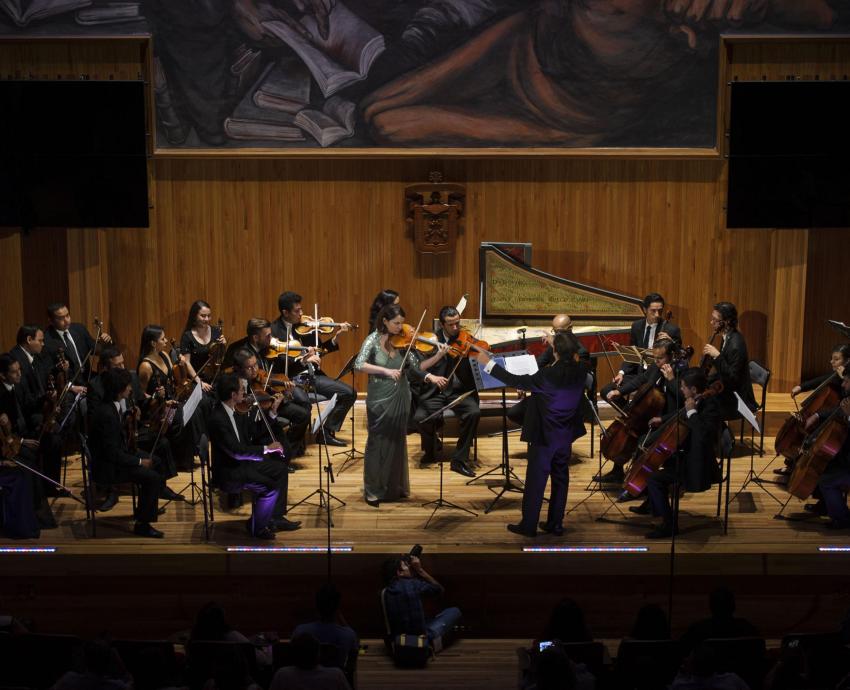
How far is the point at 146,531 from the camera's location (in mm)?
7742

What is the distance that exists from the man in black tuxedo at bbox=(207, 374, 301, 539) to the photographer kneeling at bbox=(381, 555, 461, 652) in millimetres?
1103

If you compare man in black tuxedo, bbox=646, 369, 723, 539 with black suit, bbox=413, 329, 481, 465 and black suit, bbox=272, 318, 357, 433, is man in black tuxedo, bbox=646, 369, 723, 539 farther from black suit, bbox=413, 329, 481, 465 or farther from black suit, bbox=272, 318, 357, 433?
black suit, bbox=272, 318, 357, 433

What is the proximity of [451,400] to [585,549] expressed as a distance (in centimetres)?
210

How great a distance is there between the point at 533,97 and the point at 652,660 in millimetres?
6558

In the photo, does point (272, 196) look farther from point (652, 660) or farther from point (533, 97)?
point (652, 660)

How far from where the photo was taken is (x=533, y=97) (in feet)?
35.3

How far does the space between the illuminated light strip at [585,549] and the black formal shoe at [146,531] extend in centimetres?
258

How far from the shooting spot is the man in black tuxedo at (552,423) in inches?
299

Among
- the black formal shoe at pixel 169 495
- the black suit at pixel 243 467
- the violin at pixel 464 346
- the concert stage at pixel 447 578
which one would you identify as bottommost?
the concert stage at pixel 447 578

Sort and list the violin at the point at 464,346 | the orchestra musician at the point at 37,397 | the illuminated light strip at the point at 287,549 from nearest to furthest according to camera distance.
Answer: the illuminated light strip at the point at 287,549
the orchestra musician at the point at 37,397
the violin at the point at 464,346

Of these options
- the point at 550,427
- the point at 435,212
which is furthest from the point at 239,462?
the point at 435,212

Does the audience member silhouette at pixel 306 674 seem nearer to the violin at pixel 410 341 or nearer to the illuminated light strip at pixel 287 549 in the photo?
the illuminated light strip at pixel 287 549

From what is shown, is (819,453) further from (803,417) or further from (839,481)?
(803,417)

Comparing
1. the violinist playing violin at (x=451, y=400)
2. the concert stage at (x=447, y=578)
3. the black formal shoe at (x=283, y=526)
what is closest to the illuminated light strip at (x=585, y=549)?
the concert stage at (x=447, y=578)
